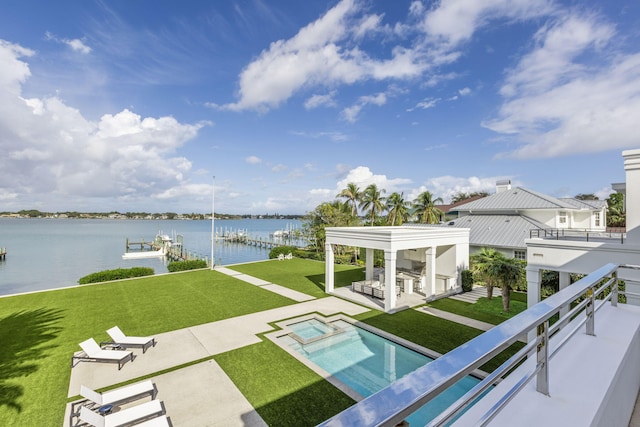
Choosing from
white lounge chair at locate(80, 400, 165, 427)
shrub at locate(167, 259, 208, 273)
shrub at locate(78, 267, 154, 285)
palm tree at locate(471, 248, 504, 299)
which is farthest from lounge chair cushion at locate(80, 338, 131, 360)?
shrub at locate(167, 259, 208, 273)

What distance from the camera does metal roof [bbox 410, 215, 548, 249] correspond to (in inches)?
870

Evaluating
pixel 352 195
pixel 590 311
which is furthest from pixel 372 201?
pixel 590 311

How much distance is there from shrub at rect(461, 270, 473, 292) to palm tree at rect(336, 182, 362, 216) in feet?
77.0

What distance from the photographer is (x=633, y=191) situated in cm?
895

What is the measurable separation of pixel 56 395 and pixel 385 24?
72.3 ft

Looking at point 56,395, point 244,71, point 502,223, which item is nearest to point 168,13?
point 244,71

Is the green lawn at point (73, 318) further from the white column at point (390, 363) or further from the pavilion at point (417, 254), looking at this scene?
the white column at point (390, 363)

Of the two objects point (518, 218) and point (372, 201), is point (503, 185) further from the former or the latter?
point (372, 201)

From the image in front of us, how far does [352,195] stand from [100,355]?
34393 millimetres

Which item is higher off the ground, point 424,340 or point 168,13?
point 168,13

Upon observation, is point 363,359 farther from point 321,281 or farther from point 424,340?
point 321,281

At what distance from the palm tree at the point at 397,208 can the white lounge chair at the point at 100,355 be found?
33.0m

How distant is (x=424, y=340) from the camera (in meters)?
11.0

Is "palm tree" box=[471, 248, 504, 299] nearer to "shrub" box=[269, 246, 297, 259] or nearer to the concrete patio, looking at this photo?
the concrete patio
